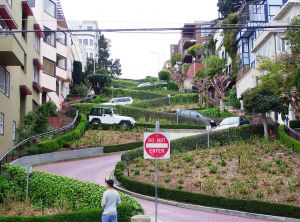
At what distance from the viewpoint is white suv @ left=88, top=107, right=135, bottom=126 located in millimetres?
46156

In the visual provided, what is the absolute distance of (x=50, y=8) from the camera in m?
52.1

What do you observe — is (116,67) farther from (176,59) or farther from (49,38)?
(49,38)

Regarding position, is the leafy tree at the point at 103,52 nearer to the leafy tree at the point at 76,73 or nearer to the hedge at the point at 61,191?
the leafy tree at the point at 76,73

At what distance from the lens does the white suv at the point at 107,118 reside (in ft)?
151

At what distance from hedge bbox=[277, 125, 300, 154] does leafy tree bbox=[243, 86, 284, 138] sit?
0.98 meters

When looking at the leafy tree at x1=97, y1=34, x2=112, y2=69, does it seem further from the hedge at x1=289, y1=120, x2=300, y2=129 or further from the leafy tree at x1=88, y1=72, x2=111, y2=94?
the hedge at x1=289, y1=120, x2=300, y2=129

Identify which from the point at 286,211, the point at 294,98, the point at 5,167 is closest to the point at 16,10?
the point at 5,167

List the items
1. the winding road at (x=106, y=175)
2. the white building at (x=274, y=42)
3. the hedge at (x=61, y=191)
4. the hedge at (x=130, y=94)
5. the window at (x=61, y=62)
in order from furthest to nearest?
the hedge at (x=130, y=94) < the window at (x=61, y=62) < the white building at (x=274, y=42) < the winding road at (x=106, y=175) < the hedge at (x=61, y=191)

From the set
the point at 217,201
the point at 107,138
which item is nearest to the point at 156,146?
the point at 217,201

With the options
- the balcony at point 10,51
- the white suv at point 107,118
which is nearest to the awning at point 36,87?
the white suv at point 107,118

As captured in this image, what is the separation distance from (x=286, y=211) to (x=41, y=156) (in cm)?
1698

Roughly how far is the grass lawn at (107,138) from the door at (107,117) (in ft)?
13.0

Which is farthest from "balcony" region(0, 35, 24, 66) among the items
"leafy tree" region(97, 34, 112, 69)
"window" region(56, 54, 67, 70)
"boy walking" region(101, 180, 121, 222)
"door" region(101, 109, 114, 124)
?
"leafy tree" region(97, 34, 112, 69)

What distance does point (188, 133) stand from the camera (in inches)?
1769
